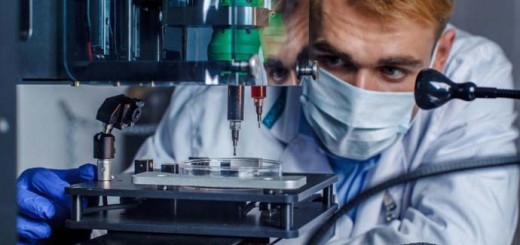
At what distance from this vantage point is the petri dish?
1.05 m

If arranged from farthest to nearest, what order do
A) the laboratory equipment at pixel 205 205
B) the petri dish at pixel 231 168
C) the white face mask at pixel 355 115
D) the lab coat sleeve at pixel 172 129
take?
the lab coat sleeve at pixel 172 129, the white face mask at pixel 355 115, the petri dish at pixel 231 168, the laboratory equipment at pixel 205 205

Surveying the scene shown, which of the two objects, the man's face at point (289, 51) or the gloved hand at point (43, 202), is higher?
the man's face at point (289, 51)

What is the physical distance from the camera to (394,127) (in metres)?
1.59

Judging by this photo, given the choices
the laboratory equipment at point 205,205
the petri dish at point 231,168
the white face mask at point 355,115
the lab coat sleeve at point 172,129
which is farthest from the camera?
the lab coat sleeve at point 172,129

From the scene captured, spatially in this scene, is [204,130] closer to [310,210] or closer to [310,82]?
[310,82]

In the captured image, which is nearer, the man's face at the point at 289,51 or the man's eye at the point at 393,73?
the man's face at the point at 289,51

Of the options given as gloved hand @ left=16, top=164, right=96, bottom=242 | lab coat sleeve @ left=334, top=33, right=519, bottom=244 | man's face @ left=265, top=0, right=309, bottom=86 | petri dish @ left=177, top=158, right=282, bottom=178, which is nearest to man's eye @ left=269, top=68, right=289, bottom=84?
man's face @ left=265, top=0, right=309, bottom=86

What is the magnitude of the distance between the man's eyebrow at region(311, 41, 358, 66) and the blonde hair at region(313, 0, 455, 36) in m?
0.05

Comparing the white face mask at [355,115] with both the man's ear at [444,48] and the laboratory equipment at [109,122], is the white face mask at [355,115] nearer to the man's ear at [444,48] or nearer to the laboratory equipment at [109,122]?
the man's ear at [444,48]

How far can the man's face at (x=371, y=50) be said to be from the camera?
1584 mm

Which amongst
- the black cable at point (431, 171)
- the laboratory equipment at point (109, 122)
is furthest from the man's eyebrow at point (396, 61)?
the laboratory equipment at point (109, 122)

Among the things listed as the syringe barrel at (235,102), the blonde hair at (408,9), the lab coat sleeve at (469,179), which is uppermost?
the blonde hair at (408,9)

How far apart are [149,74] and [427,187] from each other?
76 cm

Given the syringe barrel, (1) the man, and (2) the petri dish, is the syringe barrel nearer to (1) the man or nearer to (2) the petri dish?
(2) the petri dish
